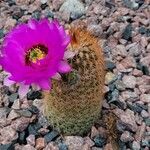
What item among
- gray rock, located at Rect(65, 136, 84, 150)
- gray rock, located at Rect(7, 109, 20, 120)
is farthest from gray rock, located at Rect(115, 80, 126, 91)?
gray rock, located at Rect(7, 109, 20, 120)

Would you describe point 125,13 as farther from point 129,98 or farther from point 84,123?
point 84,123

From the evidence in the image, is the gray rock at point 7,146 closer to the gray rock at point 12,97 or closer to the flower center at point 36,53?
the gray rock at point 12,97

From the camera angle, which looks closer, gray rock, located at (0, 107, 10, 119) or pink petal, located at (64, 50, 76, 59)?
pink petal, located at (64, 50, 76, 59)

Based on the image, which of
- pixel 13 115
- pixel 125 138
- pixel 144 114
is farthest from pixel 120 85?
pixel 13 115

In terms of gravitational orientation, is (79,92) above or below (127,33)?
above

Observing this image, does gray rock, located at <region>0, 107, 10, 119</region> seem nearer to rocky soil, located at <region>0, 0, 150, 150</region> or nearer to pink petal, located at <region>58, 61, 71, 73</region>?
rocky soil, located at <region>0, 0, 150, 150</region>

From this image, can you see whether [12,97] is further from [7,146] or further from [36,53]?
[36,53]
